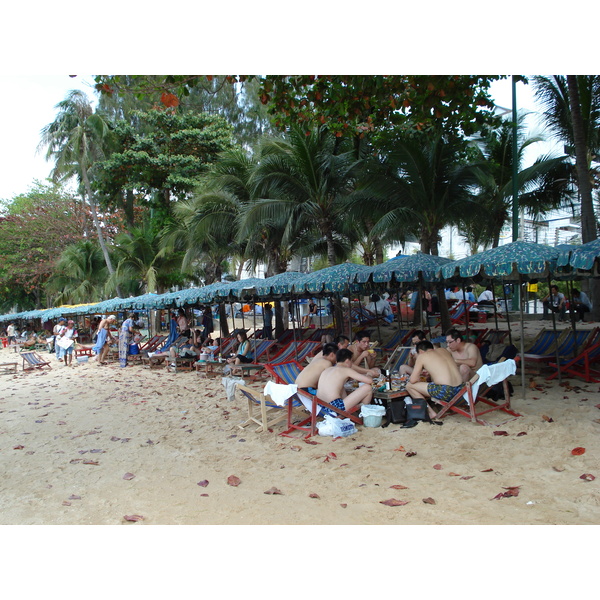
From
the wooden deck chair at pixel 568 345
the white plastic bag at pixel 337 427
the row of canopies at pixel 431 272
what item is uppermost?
the row of canopies at pixel 431 272

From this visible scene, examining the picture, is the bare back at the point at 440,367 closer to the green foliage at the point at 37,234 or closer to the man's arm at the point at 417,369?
the man's arm at the point at 417,369

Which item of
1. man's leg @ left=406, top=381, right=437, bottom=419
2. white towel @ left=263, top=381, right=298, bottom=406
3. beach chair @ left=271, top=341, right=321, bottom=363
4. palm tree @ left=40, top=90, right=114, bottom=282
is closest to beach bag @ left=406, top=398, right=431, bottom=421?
man's leg @ left=406, top=381, right=437, bottom=419

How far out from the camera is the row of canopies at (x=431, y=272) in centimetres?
612

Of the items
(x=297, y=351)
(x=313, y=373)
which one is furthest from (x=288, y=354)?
(x=313, y=373)

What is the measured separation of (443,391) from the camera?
221 inches

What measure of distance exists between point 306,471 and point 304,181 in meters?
11.5

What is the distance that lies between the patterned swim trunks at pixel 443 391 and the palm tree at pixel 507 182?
8.87m

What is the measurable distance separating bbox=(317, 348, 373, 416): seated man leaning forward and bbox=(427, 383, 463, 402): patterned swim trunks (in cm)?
74

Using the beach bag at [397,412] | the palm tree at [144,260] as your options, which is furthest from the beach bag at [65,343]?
the beach bag at [397,412]

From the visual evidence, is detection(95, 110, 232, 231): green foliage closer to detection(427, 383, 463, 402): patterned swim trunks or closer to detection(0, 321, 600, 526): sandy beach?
detection(0, 321, 600, 526): sandy beach

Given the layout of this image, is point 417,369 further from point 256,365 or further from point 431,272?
point 256,365

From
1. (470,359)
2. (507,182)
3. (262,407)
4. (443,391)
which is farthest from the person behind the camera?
(507,182)

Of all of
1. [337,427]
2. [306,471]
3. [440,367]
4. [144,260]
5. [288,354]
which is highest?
[144,260]

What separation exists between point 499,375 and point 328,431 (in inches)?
83.3
